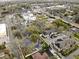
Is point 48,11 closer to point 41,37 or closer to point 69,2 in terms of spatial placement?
point 69,2

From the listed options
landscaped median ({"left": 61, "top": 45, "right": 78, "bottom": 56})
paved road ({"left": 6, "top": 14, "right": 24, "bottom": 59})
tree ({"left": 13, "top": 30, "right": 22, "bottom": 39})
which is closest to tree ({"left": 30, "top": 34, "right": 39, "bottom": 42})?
tree ({"left": 13, "top": 30, "right": 22, "bottom": 39})

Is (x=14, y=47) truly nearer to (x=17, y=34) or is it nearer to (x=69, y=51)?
(x=17, y=34)

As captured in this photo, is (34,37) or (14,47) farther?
(34,37)

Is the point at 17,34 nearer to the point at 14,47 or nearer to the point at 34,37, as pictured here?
the point at 34,37

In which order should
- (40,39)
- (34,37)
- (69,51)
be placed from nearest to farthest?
(69,51), (40,39), (34,37)

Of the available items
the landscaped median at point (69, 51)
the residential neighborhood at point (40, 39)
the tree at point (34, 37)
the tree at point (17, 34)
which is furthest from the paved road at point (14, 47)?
the landscaped median at point (69, 51)

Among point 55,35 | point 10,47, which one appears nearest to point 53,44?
point 55,35

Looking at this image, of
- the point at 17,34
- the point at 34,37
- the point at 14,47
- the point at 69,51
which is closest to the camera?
the point at 69,51

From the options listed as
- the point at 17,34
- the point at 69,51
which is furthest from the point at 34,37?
the point at 69,51

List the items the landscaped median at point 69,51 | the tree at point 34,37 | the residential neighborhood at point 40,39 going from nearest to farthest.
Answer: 1. the landscaped median at point 69,51
2. the residential neighborhood at point 40,39
3. the tree at point 34,37

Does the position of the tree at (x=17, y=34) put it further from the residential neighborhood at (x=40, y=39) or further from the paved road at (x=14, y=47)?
the paved road at (x=14, y=47)

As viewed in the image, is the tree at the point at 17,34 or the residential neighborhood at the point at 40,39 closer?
the residential neighborhood at the point at 40,39
